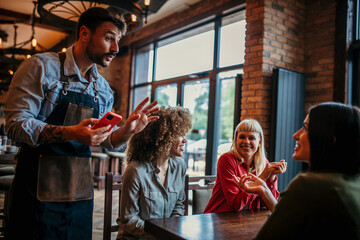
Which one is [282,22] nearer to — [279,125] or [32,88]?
[279,125]

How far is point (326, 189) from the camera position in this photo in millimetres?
843

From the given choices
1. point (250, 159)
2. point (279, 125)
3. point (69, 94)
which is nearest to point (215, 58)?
point (279, 125)

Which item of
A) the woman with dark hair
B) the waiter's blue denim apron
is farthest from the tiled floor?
the woman with dark hair

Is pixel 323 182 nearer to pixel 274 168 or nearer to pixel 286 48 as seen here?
pixel 274 168

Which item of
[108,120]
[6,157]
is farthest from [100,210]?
[108,120]

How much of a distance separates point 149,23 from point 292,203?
21.5 feet

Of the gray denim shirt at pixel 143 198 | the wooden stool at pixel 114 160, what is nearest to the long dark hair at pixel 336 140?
the gray denim shirt at pixel 143 198

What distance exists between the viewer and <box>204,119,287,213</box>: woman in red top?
180 cm

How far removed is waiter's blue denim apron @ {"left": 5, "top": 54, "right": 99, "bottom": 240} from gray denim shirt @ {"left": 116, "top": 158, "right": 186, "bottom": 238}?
21 centimetres

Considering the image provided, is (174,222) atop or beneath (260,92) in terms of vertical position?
beneath

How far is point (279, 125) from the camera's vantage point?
3.92 meters

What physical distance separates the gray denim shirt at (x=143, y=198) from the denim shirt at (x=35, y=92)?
540mm

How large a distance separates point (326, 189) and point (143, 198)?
1.07 metres

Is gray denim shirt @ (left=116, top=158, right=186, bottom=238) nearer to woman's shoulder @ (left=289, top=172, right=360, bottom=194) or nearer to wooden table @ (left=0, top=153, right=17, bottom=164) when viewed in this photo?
woman's shoulder @ (left=289, top=172, right=360, bottom=194)
